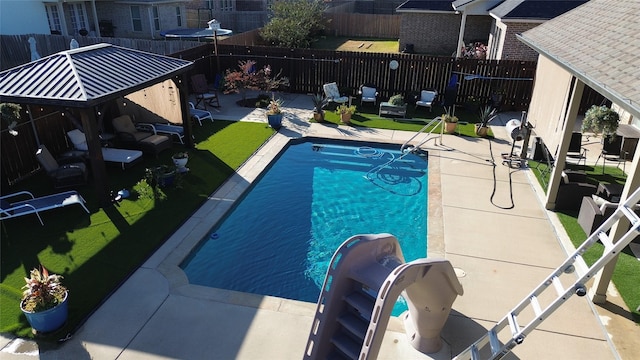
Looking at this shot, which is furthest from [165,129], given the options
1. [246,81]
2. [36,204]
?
[36,204]

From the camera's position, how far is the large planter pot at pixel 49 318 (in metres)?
6.01

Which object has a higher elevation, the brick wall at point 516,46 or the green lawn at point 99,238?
the brick wall at point 516,46

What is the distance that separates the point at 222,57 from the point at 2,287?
1448 centimetres

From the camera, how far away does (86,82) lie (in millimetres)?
9117

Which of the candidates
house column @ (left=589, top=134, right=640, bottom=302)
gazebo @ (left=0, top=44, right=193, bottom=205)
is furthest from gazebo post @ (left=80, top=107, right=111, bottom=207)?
house column @ (left=589, top=134, right=640, bottom=302)

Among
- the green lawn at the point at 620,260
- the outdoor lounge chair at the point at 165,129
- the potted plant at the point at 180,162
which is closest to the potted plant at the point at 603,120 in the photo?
the green lawn at the point at 620,260

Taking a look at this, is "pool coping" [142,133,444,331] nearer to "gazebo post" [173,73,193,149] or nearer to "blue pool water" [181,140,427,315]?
"blue pool water" [181,140,427,315]

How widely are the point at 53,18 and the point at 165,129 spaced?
2194cm

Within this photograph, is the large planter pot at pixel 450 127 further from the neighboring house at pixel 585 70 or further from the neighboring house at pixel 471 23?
the neighboring house at pixel 471 23

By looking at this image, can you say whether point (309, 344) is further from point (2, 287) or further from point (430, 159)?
point (430, 159)

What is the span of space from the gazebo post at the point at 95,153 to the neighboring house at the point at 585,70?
9.09 m

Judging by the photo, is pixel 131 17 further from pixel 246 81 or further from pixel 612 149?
pixel 612 149

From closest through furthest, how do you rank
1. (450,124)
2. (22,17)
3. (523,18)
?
(450,124)
(523,18)
(22,17)

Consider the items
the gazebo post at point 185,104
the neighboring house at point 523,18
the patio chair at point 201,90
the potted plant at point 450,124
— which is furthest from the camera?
the neighboring house at point 523,18
